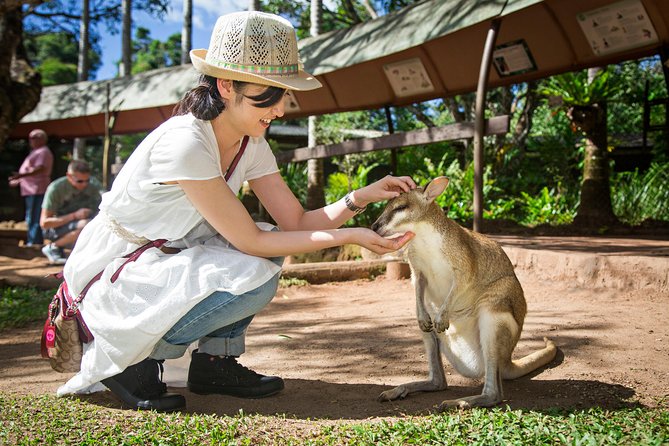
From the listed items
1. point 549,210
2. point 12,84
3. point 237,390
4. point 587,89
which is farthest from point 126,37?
point 237,390

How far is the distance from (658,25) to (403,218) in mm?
3993

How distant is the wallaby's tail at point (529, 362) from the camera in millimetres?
2730

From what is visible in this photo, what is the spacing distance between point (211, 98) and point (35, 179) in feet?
23.2

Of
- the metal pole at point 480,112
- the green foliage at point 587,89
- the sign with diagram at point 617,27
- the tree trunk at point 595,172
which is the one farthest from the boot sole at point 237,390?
the green foliage at point 587,89

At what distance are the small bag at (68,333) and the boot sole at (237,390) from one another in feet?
1.66

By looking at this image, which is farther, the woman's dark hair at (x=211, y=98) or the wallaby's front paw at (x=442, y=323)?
the wallaby's front paw at (x=442, y=323)

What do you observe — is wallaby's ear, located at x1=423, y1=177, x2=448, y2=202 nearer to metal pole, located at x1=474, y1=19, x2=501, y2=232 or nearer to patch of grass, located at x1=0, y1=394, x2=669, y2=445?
patch of grass, located at x1=0, y1=394, x2=669, y2=445

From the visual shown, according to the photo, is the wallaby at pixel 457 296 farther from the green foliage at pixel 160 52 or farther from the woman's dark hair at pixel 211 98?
the green foliage at pixel 160 52

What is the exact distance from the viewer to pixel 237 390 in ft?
9.02

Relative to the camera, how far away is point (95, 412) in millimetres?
2387

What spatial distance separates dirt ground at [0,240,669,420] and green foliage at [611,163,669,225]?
401 centimetres

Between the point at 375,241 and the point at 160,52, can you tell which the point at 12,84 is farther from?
the point at 160,52

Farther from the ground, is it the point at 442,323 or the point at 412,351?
the point at 442,323

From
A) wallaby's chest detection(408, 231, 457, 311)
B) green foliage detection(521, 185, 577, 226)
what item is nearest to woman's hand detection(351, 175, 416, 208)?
wallaby's chest detection(408, 231, 457, 311)
